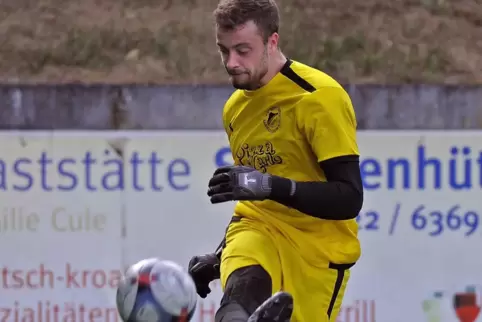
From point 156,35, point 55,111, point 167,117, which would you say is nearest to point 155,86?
point 167,117

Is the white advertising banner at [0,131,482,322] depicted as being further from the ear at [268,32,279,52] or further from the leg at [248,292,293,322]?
the leg at [248,292,293,322]

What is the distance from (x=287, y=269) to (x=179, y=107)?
3404 mm

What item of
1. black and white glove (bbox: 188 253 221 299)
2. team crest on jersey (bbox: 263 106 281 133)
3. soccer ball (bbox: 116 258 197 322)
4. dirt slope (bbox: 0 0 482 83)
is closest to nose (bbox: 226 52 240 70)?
team crest on jersey (bbox: 263 106 281 133)

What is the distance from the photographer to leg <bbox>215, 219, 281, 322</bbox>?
412 cm

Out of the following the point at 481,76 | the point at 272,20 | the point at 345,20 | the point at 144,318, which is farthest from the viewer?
the point at 345,20

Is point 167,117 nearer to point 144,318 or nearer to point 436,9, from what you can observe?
point 144,318

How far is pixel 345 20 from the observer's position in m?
11.2

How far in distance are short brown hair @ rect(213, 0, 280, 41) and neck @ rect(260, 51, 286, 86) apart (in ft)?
0.43

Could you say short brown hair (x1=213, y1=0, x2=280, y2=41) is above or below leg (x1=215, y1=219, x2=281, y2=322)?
above

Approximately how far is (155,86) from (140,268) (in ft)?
13.3

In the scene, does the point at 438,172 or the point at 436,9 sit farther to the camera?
the point at 436,9

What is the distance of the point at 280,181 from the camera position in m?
4.06

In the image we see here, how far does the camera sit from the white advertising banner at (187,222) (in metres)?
7.28

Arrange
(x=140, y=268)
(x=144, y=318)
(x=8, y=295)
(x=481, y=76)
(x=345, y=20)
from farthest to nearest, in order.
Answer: (x=345, y=20), (x=481, y=76), (x=8, y=295), (x=140, y=268), (x=144, y=318)
